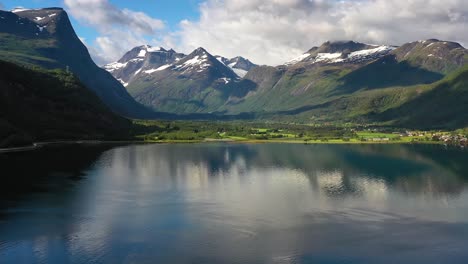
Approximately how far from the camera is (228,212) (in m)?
75.7

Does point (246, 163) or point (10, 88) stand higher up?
point (10, 88)

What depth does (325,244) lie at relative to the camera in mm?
59094

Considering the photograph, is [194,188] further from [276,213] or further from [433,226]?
[433,226]

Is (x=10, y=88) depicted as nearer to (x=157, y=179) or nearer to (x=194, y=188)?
(x=157, y=179)

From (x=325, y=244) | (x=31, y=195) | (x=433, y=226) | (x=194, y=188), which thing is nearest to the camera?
(x=325, y=244)

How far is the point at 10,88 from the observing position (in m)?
194

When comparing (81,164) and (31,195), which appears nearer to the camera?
(31,195)

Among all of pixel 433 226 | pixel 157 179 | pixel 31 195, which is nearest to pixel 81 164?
pixel 157 179

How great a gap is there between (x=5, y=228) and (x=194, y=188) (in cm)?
4279

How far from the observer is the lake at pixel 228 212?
55719 mm

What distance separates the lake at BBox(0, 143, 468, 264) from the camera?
183 feet

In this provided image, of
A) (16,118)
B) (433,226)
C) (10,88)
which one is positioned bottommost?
(433,226)

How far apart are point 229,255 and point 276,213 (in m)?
23.7

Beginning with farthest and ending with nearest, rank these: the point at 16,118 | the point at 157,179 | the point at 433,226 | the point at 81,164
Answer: the point at 16,118 → the point at 81,164 → the point at 157,179 → the point at 433,226
